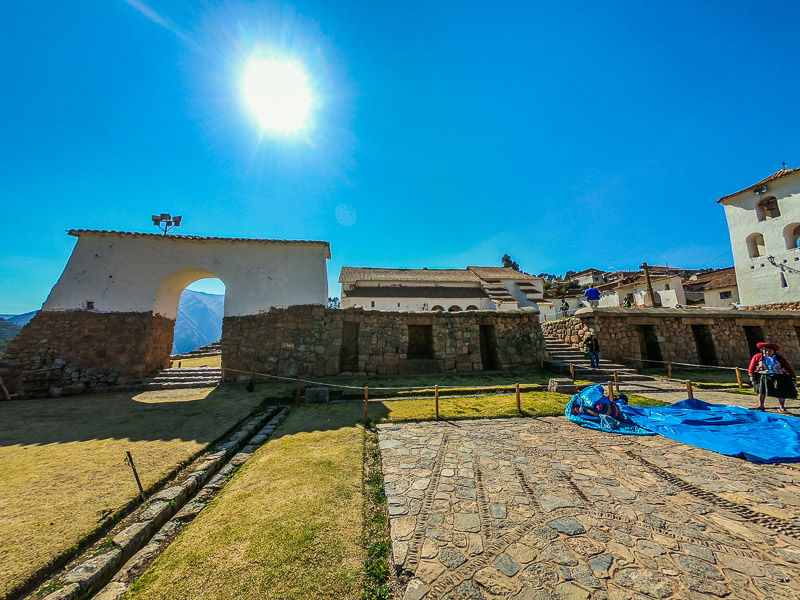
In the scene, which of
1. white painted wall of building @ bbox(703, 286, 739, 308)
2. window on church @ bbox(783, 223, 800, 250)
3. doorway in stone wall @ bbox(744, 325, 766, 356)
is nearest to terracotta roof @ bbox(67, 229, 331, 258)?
doorway in stone wall @ bbox(744, 325, 766, 356)

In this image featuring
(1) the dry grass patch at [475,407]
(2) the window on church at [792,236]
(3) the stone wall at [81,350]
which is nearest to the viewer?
(1) the dry grass patch at [475,407]

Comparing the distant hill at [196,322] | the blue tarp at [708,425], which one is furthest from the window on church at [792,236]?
the distant hill at [196,322]

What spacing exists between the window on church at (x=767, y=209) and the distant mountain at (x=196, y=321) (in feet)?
322

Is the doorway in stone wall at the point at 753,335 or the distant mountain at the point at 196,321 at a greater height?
the distant mountain at the point at 196,321

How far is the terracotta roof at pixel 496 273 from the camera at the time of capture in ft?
116

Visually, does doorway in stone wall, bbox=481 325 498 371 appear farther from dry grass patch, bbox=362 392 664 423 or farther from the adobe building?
dry grass patch, bbox=362 392 664 423

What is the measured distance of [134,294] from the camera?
1139 centimetres

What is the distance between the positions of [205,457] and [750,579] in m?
6.69

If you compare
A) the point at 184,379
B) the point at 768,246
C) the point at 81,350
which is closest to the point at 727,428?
the point at 184,379

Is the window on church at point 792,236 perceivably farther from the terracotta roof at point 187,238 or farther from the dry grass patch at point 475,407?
the terracotta roof at point 187,238

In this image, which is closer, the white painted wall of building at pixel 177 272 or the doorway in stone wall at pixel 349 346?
the white painted wall of building at pixel 177 272

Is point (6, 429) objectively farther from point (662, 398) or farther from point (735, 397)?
point (735, 397)

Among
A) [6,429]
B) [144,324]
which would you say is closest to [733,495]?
[6,429]

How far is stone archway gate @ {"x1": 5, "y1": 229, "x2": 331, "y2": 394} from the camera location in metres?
10.3
